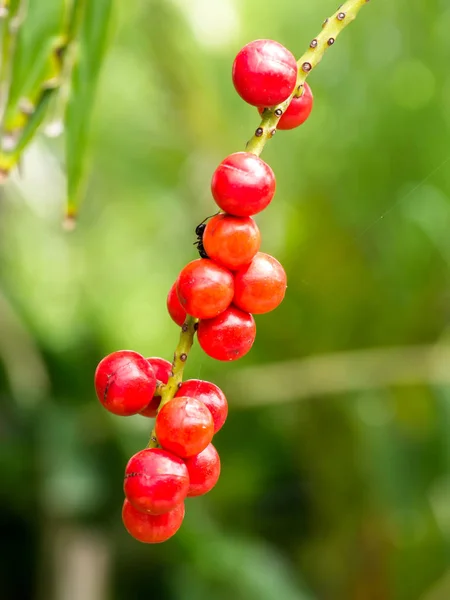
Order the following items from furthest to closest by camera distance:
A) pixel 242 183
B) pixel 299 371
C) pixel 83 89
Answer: pixel 299 371 → pixel 83 89 → pixel 242 183

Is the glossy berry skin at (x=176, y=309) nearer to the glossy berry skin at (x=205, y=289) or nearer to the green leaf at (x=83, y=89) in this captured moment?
the glossy berry skin at (x=205, y=289)

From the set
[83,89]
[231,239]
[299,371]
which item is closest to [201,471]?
[231,239]

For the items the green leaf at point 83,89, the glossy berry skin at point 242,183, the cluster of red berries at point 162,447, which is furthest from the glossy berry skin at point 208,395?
the green leaf at point 83,89

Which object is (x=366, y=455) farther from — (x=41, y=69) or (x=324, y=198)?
(x=41, y=69)

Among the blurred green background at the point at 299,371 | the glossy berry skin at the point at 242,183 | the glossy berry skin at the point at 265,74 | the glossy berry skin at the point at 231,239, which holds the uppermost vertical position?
the blurred green background at the point at 299,371

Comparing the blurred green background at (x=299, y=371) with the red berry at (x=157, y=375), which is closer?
the red berry at (x=157, y=375)

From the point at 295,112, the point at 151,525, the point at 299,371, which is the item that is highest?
the point at 299,371

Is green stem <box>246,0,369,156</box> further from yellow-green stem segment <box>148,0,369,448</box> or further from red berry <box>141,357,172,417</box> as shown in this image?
red berry <box>141,357,172,417</box>

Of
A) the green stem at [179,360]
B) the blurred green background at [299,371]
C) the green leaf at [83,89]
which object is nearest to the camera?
the green stem at [179,360]

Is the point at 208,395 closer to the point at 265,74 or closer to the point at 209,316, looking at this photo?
the point at 209,316
